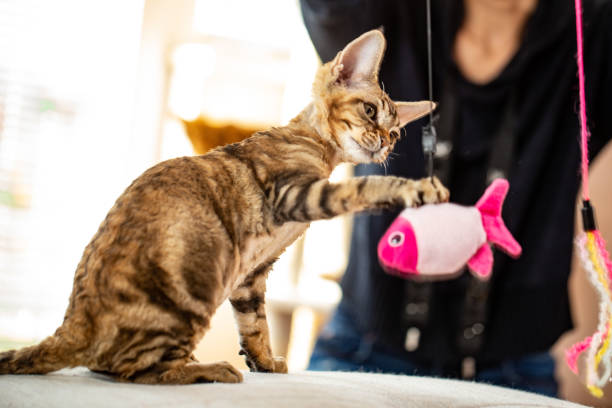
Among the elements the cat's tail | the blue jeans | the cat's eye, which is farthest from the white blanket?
the blue jeans

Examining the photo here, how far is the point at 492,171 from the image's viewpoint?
0.95 meters

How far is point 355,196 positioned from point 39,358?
329 millimetres

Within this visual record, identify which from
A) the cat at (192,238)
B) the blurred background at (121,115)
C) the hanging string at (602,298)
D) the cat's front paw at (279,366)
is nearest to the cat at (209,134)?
the blurred background at (121,115)

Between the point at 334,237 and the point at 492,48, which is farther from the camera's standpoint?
the point at 334,237

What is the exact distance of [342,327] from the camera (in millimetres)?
1278

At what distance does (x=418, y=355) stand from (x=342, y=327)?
18 centimetres

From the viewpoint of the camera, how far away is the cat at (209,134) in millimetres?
807

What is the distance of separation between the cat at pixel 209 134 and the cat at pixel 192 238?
0.17 meters

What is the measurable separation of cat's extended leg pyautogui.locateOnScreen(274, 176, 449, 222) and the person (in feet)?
1.20

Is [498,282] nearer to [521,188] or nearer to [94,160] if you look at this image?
[521,188]

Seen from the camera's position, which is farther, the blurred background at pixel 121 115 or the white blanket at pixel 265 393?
the blurred background at pixel 121 115

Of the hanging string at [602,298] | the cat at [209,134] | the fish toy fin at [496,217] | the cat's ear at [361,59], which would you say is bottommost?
the hanging string at [602,298]

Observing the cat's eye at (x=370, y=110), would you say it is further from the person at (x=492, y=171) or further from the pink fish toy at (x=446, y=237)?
the person at (x=492, y=171)

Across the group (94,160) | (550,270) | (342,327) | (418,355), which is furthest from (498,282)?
(94,160)
